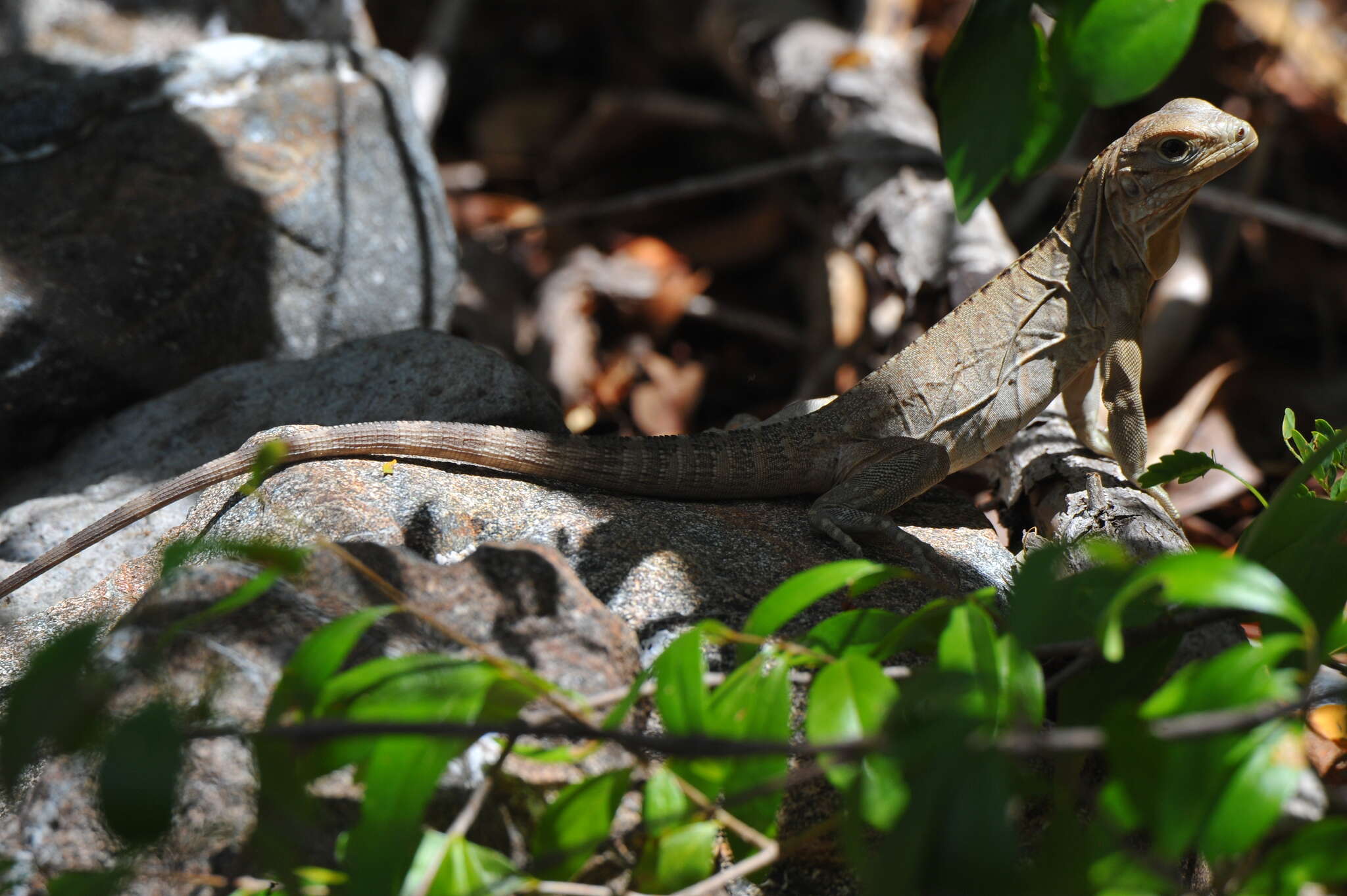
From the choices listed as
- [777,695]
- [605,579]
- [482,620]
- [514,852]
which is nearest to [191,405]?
[605,579]

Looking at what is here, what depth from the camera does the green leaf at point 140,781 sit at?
1432mm

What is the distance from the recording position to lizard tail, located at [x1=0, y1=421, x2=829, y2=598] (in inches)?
134

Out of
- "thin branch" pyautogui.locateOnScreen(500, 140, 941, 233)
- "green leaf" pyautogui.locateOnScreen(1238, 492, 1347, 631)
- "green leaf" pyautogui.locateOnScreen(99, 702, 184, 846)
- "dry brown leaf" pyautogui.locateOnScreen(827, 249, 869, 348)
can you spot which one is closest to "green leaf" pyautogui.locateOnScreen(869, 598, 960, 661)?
"green leaf" pyautogui.locateOnScreen(1238, 492, 1347, 631)

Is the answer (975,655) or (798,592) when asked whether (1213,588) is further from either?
(798,592)

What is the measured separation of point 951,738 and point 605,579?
1.64 metres

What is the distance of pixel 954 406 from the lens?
13.3 ft

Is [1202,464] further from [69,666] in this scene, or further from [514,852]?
[69,666]

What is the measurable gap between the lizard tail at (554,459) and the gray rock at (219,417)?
407 mm

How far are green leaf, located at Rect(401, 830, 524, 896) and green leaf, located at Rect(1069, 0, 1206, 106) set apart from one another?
1.67 metres

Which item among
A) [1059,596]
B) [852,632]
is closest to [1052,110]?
[1059,596]

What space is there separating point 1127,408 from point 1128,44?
8.68 feet

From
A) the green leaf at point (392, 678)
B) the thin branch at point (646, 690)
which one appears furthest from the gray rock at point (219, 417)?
the green leaf at point (392, 678)

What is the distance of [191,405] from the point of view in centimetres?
438

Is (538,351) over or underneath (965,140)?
underneath
